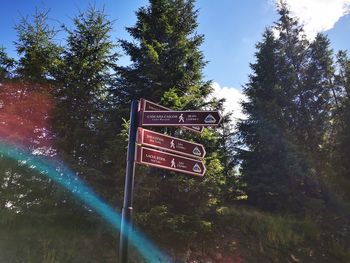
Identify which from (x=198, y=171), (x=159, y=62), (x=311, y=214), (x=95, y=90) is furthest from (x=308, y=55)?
(x=198, y=171)

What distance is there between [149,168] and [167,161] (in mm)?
5279

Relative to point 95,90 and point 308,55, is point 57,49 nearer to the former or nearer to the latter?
point 95,90

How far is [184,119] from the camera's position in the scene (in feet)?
17.6

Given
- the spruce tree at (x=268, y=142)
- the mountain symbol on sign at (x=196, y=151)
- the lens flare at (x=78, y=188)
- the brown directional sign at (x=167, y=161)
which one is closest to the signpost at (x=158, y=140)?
the brown directional sign at (x=167, y=161)

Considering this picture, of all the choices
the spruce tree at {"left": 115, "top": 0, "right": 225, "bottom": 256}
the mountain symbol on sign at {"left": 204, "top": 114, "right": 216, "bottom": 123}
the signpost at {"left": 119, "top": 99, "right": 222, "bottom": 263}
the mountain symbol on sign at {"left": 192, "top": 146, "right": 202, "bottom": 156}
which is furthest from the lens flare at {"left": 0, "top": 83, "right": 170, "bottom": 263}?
the mountain symbol on sign at {"left": 204, "top": 114, "right": 216, "bottom": 123}

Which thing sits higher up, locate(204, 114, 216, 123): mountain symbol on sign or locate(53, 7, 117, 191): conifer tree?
locate(53, 7, 117, 191): conifer tree

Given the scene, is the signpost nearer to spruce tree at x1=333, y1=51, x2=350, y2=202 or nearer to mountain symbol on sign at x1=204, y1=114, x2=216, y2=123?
mountain symbol on sign at x1=204, y1=114, x2=216, y2=123

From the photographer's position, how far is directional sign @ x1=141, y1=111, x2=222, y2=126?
209 inches

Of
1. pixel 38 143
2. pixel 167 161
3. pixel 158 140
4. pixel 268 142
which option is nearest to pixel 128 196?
pixel 167 161

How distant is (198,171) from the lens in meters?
5.78

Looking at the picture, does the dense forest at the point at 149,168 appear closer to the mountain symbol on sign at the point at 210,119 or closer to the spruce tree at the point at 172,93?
the spruce tree at the point at 172,93

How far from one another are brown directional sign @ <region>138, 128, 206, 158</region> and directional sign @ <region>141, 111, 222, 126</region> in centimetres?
18

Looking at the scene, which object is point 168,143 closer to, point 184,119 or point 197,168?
point 184,119

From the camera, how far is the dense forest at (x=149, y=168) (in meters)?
10.4
